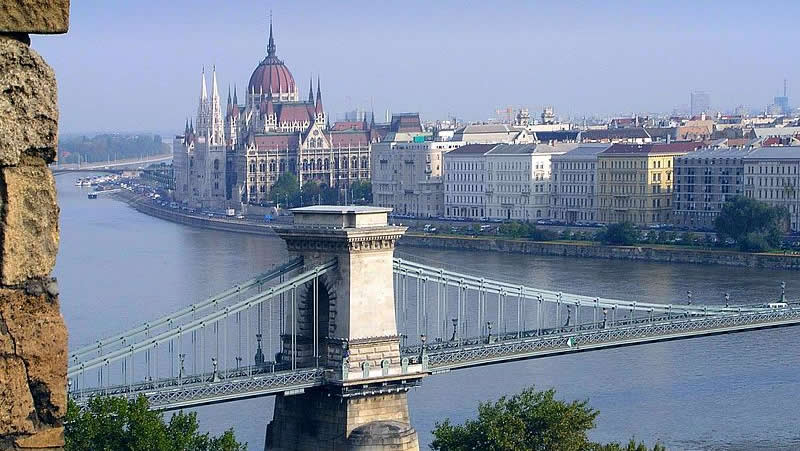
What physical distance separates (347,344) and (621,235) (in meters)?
27.0

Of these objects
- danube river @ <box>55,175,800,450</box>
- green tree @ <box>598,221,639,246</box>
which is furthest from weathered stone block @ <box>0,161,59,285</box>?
green tree @ <box>598,221,639,246</box>

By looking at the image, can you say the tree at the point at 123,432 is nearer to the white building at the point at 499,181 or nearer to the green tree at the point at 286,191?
the white building at the point at 499,181

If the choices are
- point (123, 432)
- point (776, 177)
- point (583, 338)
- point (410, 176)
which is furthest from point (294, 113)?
point (123, 432)

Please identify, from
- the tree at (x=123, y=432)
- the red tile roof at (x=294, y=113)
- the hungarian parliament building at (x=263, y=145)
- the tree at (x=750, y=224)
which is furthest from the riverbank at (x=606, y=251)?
the tree at (x=123, y=432)

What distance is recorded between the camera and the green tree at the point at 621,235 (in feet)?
131

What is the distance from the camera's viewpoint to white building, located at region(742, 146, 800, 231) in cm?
4250

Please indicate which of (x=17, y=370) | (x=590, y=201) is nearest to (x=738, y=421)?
(x=17, y=370)

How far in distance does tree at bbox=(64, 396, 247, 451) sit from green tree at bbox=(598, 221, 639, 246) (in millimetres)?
30303

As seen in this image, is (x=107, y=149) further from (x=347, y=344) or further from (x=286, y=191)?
(x=347, y=344)

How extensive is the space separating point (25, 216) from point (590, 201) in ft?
154

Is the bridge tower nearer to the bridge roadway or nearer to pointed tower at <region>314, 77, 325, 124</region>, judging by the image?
the bridge roadway

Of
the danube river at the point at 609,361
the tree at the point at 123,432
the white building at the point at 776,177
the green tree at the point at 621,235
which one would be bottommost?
the danube river at the point at 609,361

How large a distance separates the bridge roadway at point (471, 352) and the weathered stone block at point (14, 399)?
32.2 feet

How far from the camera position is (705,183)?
45000 millimetres
